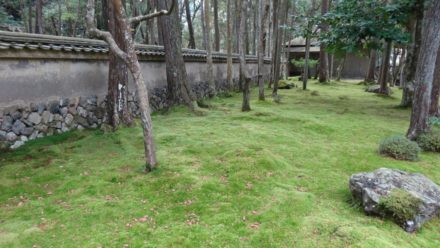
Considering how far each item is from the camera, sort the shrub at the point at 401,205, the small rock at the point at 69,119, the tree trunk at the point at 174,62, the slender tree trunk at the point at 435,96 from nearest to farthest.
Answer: the shrub at the point at 401,205 < the small rock at the point at 69,119 < the slender tree trunk at the point at 435,96 < the tree trunk at the point at 174,62

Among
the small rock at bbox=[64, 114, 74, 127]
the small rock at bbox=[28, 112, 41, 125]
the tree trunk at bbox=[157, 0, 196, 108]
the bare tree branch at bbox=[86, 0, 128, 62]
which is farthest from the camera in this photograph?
the tree trunk at bbox=[157, 0, 196, 108]

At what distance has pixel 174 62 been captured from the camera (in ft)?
28.3

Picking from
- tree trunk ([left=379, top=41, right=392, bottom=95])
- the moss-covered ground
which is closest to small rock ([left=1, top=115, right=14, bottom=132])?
the moss-covered ground

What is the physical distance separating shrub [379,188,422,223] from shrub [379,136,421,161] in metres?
2.31

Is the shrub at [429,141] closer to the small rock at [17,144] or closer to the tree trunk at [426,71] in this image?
the tree trunk at [426,71]

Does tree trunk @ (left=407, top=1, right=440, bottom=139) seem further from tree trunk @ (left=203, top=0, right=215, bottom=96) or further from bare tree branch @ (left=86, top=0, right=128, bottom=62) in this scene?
tree trunk @ (left=203, top=0, right=215, bottom=96)

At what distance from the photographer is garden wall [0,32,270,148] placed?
5215 mm

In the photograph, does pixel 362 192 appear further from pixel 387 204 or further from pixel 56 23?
pixel 56 23

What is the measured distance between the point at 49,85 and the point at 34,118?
0.68 meters

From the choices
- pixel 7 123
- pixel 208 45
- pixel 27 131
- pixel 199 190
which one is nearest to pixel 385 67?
pixel 208 45

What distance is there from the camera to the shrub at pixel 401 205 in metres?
3.39

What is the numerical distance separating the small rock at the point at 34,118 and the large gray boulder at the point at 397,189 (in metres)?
5.15

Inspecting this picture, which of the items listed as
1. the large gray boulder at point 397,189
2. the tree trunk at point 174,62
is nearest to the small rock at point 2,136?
the tree trunk at point 174,62

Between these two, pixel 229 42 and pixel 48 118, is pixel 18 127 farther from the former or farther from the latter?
pixel 229 42
